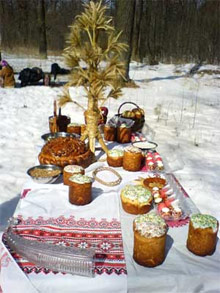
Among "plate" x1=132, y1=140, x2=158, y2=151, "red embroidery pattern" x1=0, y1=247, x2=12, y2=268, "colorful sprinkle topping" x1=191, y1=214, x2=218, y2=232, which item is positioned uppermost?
"colorful sprinkle topping" x1=191, y1=214, x2=218, y2=232

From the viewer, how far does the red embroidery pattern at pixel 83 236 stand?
4.55ft

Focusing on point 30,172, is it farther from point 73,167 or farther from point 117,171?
point 117,171

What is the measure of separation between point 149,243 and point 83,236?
425 mm

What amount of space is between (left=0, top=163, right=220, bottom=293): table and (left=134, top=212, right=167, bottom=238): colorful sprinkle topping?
159 millimetres

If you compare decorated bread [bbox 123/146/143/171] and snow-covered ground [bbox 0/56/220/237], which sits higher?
decorated bread [bbox 123/146/143/171]

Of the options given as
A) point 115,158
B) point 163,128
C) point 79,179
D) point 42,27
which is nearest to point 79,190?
point 79,179

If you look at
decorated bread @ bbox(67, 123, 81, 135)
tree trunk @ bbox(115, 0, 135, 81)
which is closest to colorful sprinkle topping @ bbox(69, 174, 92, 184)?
decorated bread @ bbox(67, 123, 81, 135)

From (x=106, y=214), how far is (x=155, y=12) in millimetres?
19419

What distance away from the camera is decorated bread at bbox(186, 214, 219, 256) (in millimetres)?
1411

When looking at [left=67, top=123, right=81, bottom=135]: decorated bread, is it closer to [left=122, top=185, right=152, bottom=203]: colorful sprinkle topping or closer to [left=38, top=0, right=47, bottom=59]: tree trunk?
[left=122, top=185, right=152, bottom=203]: colorful sprinkle topping

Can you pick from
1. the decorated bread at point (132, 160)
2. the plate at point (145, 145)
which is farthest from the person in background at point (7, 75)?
the decorated bread at point (132, 160)

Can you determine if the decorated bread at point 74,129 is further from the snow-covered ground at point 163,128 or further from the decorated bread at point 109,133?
the snow-covered ground at point 163,128

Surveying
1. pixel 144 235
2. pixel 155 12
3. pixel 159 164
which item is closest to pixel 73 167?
pixel 159 164

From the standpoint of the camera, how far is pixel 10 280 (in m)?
1.29
